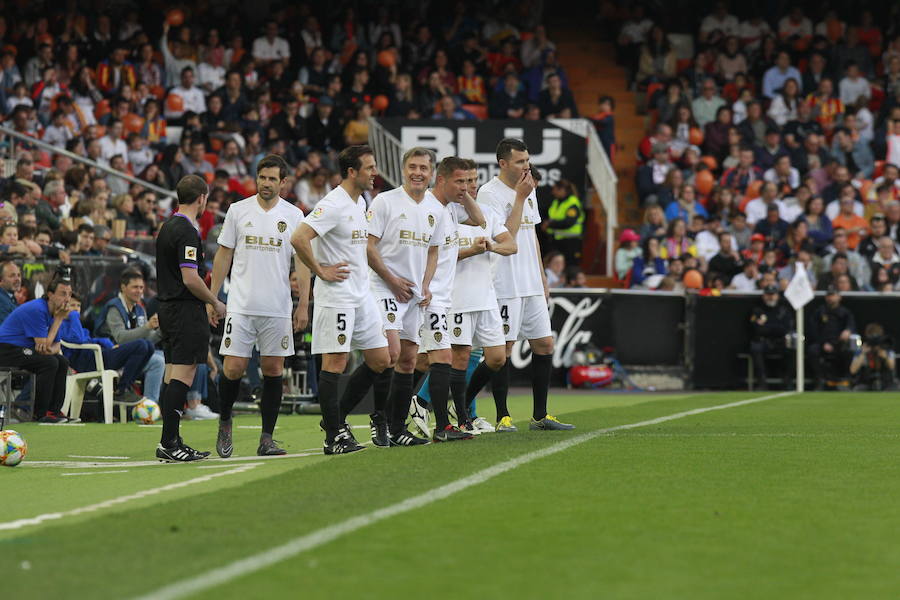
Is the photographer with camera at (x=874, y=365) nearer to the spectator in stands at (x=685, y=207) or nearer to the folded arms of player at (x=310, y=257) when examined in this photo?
the spectator in stands at (x=685, y=207)

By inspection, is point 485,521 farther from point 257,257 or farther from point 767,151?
point 767,151

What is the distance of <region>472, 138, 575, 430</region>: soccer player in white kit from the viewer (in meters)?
11.8

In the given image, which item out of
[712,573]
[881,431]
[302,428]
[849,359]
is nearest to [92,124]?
[302,428]

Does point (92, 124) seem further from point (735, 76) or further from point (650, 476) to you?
point (650, 476)

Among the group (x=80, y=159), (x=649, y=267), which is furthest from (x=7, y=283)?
(x=649, y=267)

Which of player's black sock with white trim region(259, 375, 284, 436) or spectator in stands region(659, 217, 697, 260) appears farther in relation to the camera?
spectator in stands region(659, 217, 697, 260)

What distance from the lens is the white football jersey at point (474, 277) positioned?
11.3 meters

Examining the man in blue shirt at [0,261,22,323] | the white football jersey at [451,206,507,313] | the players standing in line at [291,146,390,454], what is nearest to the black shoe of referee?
the players standing in line at [291,146,390,454]

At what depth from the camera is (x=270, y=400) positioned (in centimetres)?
1053

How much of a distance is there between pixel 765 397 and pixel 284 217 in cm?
982

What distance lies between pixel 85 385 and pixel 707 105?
1584 centimetres

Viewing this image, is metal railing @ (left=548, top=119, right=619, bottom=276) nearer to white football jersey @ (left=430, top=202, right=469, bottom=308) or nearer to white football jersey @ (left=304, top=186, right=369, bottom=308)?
white football jersey @ (left=430, top=202, right=469, bottom=308)

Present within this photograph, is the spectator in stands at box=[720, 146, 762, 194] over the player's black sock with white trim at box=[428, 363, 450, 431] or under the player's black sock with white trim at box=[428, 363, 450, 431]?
over

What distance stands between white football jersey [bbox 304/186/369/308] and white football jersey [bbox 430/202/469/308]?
782mm
